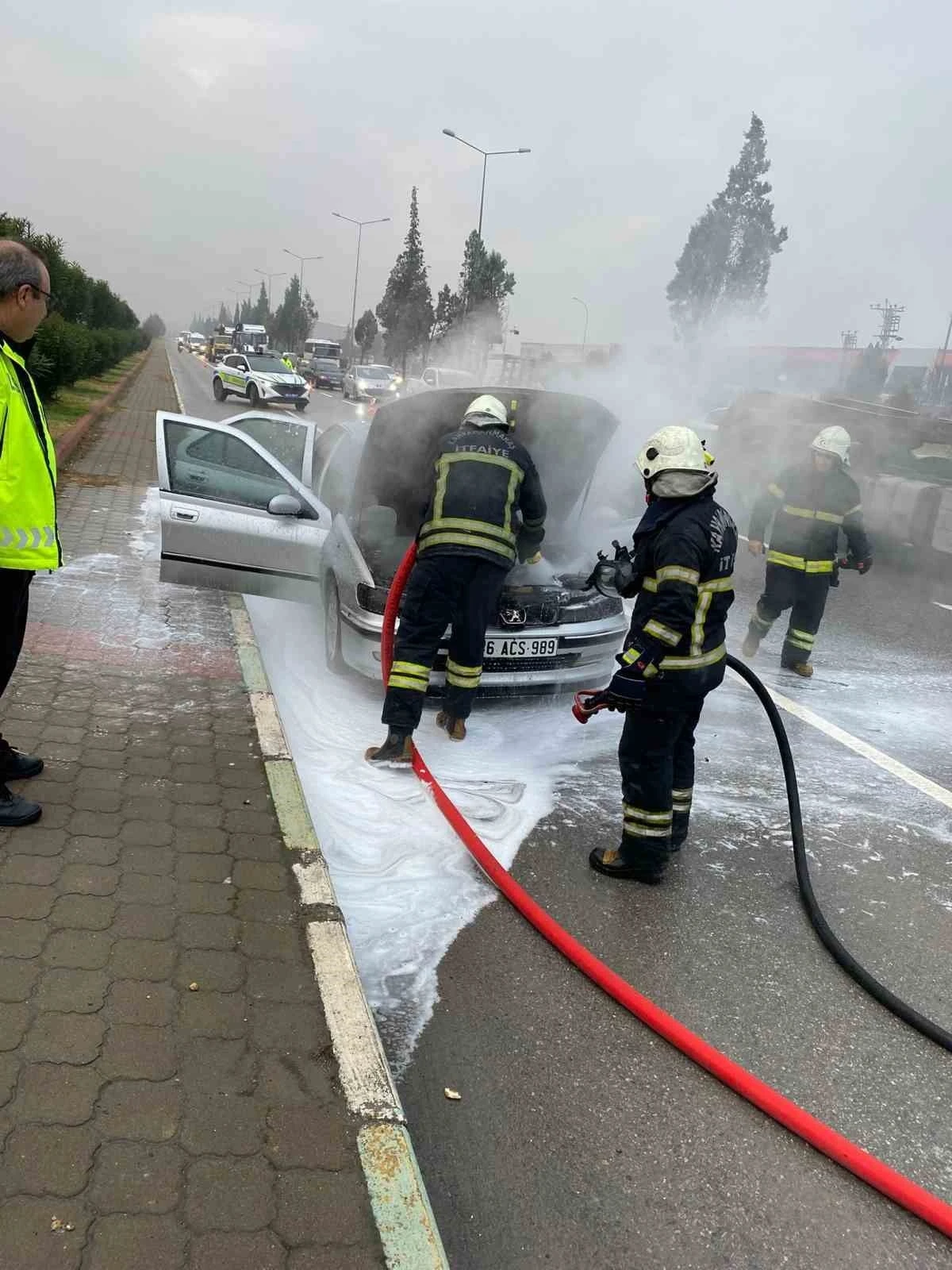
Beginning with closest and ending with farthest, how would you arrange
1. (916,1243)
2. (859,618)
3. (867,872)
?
(916,1243), (867,872), (859,618)

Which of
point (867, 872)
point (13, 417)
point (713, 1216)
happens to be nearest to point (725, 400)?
point (867, 872)

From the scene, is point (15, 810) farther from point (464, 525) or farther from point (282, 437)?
point (282, 437)

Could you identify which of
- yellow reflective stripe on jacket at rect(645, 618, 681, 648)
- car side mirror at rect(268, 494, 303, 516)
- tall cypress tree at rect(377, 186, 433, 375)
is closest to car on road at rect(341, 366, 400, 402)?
tall cypress tree at rect(377, 186, 433, 375)

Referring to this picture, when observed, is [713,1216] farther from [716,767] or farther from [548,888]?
[716,767]

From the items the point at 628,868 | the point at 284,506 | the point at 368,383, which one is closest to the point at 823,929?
the point at 628,868

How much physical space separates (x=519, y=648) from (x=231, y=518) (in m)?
2.20

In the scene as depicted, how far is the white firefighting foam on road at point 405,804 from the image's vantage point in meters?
3.07

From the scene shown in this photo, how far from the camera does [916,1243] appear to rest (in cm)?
218

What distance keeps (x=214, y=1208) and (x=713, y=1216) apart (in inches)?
44.8

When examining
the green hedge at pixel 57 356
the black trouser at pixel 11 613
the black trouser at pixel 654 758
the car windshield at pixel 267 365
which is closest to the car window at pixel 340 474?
the black trouser at pixel 11 613

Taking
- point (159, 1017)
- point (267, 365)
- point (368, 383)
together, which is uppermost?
point (267, 365)

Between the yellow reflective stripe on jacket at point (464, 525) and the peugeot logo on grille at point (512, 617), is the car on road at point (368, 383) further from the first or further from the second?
the yellow reflective stripe on jacket at point (464, 525)

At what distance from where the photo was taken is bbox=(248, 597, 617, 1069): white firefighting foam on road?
307 centimetres

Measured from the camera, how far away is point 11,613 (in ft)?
10.5
